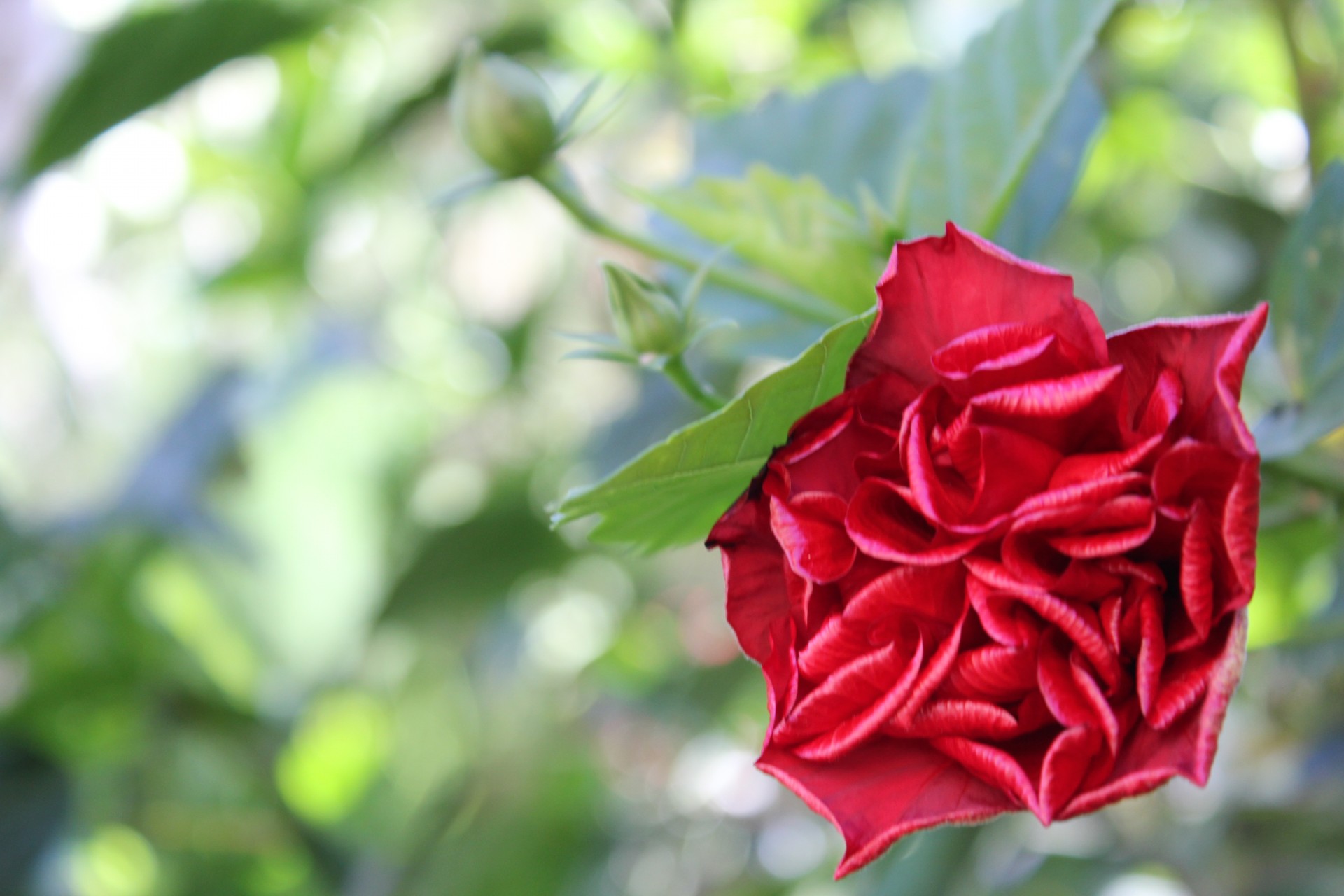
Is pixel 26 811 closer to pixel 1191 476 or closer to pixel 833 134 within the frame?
pixel 833 134

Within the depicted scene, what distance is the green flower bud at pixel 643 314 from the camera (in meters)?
0.32

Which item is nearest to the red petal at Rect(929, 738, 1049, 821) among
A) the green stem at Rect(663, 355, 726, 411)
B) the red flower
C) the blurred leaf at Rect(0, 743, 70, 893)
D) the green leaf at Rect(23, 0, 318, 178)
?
the red flower

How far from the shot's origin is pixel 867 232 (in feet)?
1.21

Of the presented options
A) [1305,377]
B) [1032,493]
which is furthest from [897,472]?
[1305,377]

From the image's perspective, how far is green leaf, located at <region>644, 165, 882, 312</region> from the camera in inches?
14.3

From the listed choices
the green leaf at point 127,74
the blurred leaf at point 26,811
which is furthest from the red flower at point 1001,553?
the blurred leaf at point 26,811

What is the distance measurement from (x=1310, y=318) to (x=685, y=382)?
203mm

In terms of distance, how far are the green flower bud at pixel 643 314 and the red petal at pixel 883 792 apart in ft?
0.40

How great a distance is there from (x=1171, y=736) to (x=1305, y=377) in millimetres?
176

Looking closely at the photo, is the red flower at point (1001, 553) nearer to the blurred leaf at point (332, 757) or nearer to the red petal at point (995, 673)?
the red petal at point (995, 673)

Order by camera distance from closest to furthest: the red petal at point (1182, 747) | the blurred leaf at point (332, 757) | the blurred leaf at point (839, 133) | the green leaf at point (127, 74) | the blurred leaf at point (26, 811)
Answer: the red petal at point (1182, 747), the blurred leaf at point (839, 133), the green leaf at point (127, 74), the blurred leaf at point (26, 811), the blurred leaf at point (332, 757)

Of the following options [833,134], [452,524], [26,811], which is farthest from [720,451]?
[26,811]

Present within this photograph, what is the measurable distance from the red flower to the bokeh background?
0.17 metres

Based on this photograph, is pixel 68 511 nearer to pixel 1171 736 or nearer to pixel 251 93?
pixel 251 93
